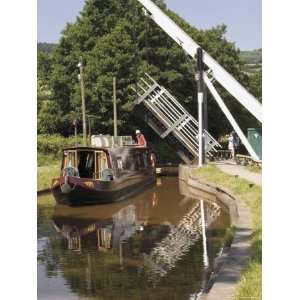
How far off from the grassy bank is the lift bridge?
0.58 m

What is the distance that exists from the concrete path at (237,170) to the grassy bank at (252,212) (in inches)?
4.7

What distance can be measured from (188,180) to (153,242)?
4487 mm

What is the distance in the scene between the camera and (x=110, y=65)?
7.37 metres

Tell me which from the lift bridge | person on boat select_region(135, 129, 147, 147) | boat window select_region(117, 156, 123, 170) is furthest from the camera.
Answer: boat window select_region(117, 156, 123, 170)

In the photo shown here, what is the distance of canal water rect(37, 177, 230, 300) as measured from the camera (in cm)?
499

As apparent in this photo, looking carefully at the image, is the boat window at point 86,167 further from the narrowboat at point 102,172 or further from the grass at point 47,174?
the grass at point 47,174

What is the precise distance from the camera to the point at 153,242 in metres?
7.00

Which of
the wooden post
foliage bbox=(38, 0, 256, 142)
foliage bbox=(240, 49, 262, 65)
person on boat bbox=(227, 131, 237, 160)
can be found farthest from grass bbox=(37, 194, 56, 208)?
foliage bbox=(240, 49, 262, 65)

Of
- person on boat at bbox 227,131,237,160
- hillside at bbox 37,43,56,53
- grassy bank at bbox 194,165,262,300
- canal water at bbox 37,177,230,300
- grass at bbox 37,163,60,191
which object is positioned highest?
hillside at bbox 37,43,56,53

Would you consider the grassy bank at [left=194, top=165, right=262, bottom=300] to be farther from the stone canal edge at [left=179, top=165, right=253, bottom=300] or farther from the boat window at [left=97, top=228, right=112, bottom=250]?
the boat window at [left=97, top=228, right=112, bottom=250]

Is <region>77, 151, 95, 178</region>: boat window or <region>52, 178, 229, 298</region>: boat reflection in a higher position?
<region>77, 151, 95, 178</region>: boat window

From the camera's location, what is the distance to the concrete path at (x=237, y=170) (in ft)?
23.5
